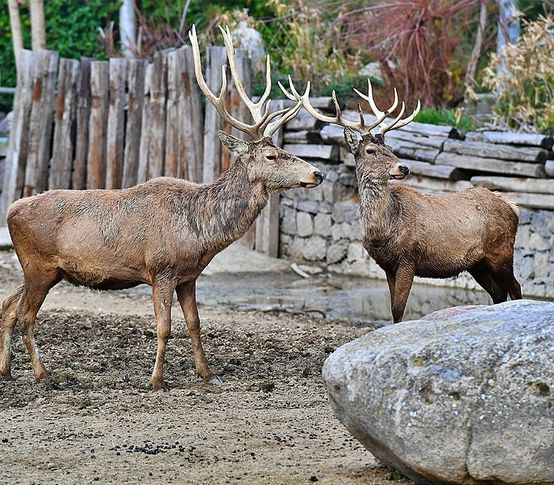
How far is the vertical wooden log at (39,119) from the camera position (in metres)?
17.0

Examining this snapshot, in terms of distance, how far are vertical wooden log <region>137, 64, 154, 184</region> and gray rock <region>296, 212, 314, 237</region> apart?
7.67ft

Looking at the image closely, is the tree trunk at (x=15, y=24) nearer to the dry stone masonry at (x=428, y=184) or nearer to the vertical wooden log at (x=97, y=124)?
the vertical wooden log at (x=97, y=124)

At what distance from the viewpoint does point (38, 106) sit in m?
17.0

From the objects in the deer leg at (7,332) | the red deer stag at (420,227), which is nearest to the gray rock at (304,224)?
the red deer stag at (420,227)

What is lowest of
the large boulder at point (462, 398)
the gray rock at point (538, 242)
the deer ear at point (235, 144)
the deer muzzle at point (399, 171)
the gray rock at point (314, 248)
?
the gray rock at point (314, 248)

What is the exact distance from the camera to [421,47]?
55.9 ft

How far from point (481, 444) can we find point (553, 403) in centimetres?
36

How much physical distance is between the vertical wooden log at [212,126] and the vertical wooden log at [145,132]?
3.35 feet

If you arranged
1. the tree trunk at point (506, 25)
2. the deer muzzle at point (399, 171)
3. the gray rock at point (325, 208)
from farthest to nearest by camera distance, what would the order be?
1. the tree trunk at point (506, 25)
2. the gray rock at point (325, 208)
3. the deer muzzle at point (399, 171)

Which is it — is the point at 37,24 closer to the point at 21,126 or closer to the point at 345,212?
the point at 21,126

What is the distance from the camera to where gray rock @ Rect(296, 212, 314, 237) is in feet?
51.0

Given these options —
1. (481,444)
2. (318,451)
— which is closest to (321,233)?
(318,451)

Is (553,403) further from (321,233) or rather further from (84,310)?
(321,233)

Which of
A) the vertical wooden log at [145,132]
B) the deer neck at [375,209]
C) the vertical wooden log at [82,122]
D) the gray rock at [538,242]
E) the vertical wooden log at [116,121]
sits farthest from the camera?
the vertical wooden log at [82,122]
